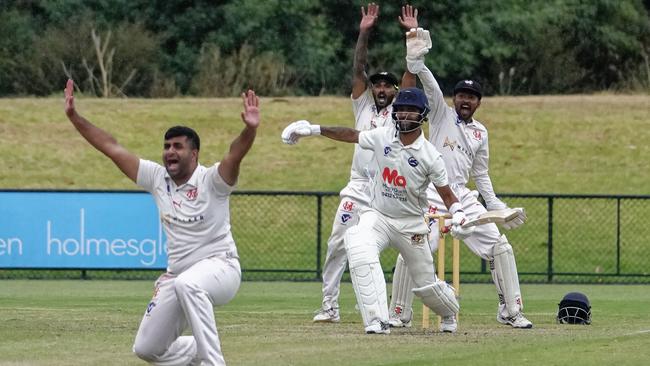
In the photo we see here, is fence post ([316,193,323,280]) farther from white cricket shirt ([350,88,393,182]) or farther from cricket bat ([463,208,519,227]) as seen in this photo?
cricket bat ([463,208,519,227])

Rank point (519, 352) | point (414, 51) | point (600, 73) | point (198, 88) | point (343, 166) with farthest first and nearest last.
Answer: point (600, 73), point (198, 88), point (343, 166), point (414, 51), point (519, 352)

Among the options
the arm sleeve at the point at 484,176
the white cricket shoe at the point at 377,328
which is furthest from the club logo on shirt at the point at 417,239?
the arm sleeve at the point at 484,176

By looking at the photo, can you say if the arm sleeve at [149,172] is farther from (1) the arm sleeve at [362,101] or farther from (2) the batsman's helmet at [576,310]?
(2) the batsman's helmet at [576,310]

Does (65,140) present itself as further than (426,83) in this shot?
Yes

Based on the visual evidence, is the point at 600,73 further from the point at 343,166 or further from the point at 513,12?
the point at 343,166

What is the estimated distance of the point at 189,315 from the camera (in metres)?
10.3

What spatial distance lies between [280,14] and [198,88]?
5232 millimetres

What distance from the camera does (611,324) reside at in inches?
586

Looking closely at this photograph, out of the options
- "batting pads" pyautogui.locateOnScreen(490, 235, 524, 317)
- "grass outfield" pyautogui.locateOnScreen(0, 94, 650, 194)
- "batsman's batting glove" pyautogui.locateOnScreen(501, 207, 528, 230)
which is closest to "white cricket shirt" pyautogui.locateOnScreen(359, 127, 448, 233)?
"batsman's batting glove" pyautogui.locateOnScreen(501, 207, 528, 230)

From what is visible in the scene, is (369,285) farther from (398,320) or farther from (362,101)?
(362,101)

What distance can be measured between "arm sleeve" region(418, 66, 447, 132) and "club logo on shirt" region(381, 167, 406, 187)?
49.4 inches

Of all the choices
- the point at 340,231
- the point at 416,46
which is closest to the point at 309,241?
the point at 340,231

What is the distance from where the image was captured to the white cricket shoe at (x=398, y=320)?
14.4 meters

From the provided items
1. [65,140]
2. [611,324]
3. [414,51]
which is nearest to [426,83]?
[414,51]
